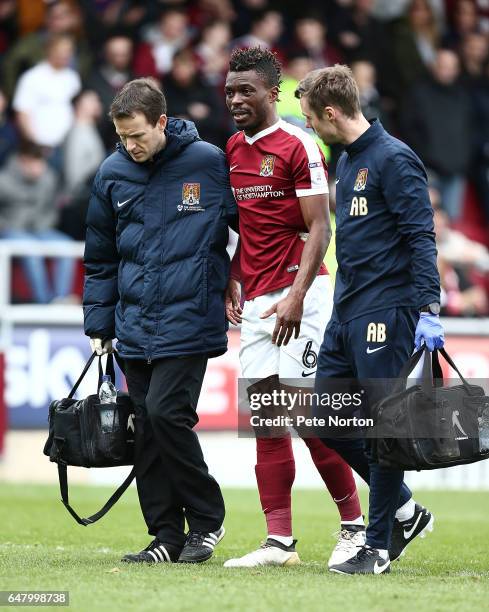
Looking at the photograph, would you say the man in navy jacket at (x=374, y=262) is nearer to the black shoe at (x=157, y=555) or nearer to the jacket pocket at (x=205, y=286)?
the jacket pocket at (x=205, y=286)

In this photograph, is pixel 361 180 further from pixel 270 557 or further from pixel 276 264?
pixel 270 557

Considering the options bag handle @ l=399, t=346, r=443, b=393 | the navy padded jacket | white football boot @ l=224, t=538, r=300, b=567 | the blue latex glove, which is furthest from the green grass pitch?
the navy padded jacket

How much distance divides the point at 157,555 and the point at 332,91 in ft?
7.89

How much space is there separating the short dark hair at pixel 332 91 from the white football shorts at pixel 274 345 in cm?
93

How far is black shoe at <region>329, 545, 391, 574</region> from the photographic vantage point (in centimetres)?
626

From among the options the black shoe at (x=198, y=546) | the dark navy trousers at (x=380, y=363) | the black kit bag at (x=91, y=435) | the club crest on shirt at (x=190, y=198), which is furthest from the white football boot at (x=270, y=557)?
the club crest on shirt at (x=190, y=198)

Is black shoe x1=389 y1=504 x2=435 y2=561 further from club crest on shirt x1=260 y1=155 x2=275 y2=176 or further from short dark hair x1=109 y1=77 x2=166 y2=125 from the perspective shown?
short dark hair x1=109 y1=77 x2=166 y2=125

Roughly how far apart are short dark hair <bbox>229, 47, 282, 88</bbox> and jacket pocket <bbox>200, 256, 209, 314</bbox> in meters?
0.93

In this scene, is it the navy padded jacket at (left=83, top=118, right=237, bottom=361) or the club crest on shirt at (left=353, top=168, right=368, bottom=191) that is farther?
the navy padded jacket at (left=83, top=118, right=237, bottom=361)

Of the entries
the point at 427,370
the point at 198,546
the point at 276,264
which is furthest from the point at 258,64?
the point at 198,546

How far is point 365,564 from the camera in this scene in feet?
20.6

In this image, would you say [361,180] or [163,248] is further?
[163,248]

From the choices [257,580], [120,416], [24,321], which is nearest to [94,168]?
[24,321]

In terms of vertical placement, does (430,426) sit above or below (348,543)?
above
